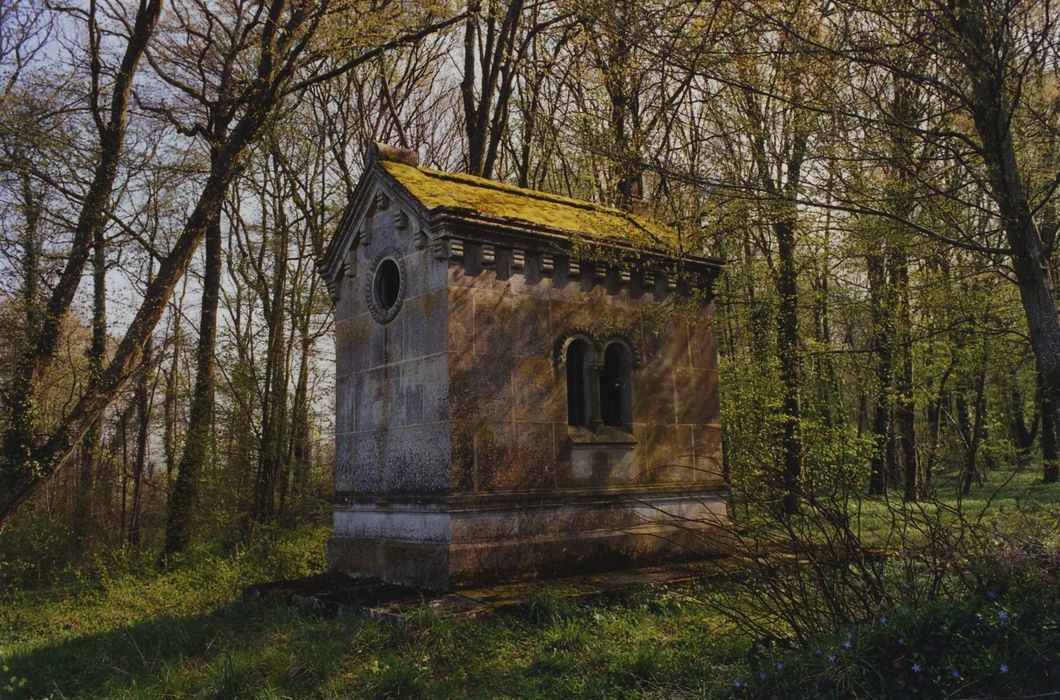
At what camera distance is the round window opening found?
969 centimetres

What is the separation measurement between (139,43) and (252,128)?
2.13 metres

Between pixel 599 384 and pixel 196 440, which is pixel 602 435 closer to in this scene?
pixel 599 384

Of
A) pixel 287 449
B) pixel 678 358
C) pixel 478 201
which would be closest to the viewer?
pixel 478 201

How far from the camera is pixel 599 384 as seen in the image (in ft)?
31.6

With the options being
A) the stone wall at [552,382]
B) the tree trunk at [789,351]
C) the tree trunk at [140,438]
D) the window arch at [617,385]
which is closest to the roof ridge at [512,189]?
the stone wall at [552,382]

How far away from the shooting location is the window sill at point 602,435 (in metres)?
9.22

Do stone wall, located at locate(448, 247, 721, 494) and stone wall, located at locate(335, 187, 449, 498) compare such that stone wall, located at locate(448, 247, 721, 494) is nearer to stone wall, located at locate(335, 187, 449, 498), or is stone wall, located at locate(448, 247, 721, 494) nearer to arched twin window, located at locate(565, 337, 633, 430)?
arched twin window, located at locate(565, 337, 633, 430)

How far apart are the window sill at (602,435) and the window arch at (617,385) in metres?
0.14

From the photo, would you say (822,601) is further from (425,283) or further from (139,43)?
(139,43)

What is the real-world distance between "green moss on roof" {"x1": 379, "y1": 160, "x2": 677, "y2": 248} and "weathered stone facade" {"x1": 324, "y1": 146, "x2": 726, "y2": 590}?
0.05m

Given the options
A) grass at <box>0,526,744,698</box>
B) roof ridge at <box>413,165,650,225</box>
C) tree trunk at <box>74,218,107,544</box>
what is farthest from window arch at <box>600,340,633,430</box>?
tree trunk at <box>74,218,107,544</box>

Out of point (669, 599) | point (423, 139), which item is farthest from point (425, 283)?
point (423, 139)

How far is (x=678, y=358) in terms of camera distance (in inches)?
409

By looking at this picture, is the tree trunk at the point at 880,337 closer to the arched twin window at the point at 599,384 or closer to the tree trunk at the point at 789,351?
the tree trunk at the point at 789,351
